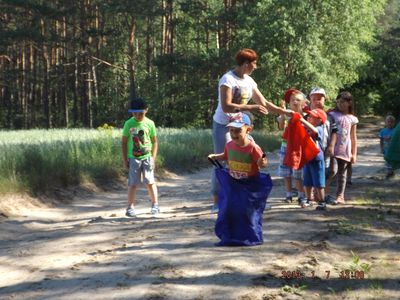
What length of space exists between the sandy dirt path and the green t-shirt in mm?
981

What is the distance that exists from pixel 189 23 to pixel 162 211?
41660 mm

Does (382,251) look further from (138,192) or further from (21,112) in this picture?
(21,112)

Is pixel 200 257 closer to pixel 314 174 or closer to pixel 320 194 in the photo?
pixel 320 194

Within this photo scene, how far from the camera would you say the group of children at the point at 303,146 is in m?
8.86

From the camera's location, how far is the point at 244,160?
21.7 ft

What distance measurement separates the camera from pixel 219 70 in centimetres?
4459

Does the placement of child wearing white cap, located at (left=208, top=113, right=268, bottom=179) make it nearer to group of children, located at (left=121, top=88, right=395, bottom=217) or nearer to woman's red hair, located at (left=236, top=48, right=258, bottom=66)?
group of children, located at (left=121, top=88, right=395, bottom=217)

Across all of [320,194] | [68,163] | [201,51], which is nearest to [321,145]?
[320,194]

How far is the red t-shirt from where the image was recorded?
6.60 m

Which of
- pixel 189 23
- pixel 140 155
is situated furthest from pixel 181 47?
pixel 140 155

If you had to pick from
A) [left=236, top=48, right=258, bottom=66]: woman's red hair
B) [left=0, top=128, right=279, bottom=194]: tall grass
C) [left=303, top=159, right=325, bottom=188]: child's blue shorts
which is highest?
[left=236, top=48, right=258, bottom=66]: woman's red hair

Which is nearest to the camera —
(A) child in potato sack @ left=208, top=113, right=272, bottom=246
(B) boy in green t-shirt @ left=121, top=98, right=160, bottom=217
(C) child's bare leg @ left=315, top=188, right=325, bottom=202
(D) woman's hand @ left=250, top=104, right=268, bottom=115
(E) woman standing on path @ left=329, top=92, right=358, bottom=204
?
(A) child in potato sack @ left=208, top=113, right=272, bottom=246

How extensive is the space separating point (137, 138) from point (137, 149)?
0.55 feet

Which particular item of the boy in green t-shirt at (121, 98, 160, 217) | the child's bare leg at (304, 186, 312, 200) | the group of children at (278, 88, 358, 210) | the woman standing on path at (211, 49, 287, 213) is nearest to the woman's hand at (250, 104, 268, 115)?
the woman standing on path at (211, 49, 287, 213)
